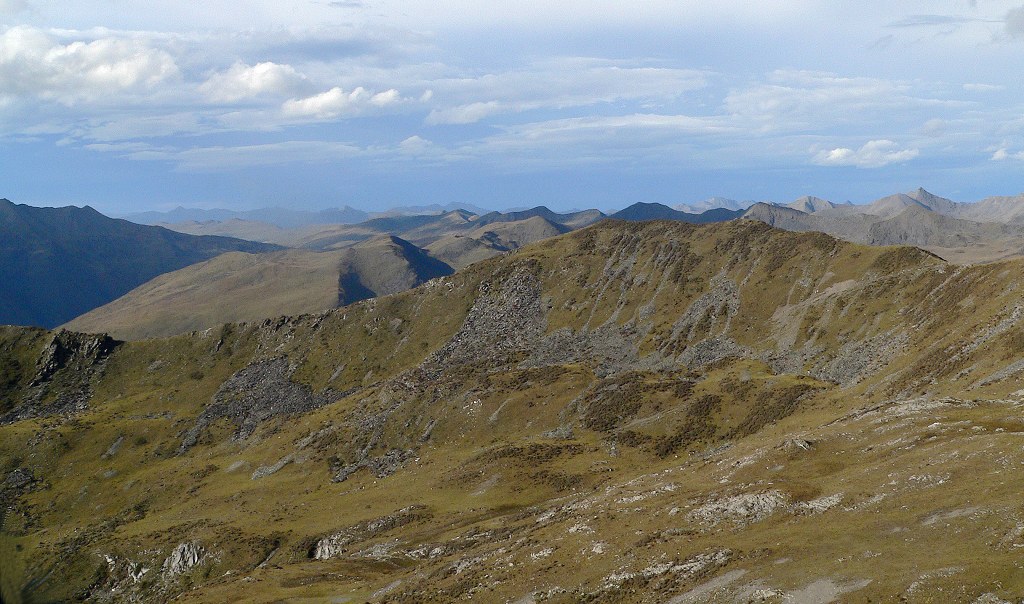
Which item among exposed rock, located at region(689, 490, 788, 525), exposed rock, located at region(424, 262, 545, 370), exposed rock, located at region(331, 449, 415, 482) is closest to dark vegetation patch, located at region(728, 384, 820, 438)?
exposed rock, located at region(689, 490, 788, 525)

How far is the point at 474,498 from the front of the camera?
108 m

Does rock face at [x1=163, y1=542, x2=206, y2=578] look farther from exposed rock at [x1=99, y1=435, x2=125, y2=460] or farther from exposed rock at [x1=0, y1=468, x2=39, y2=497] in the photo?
exposed rock at [x1=99, y1=435, x2=125, y2=460]

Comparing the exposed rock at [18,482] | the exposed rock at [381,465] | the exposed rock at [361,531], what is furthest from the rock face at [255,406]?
the exposed rock at [361,531]

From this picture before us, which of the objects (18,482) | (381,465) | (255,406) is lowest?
(18,482)

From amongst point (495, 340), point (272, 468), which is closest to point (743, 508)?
point (272, 468)

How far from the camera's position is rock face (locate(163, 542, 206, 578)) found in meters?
106

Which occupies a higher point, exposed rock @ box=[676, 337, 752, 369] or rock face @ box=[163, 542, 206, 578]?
exposed rock @ box=[676, 337, 752, 369]

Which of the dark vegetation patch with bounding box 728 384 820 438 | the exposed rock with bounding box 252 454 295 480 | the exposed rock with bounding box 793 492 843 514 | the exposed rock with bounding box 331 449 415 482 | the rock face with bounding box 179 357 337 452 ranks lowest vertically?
the exposed rock with bounding box 252 454 295 480

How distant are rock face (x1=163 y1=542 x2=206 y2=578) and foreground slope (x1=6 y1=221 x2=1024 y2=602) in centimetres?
50

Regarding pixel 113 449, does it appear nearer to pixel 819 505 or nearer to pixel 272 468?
pixel 272 468

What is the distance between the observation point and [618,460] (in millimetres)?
112438

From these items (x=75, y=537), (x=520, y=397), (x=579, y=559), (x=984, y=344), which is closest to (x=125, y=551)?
(x=75, y=537)

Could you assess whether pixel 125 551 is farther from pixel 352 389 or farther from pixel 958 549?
pixel 958 549

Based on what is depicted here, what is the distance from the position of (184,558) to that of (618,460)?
72.3 meters
